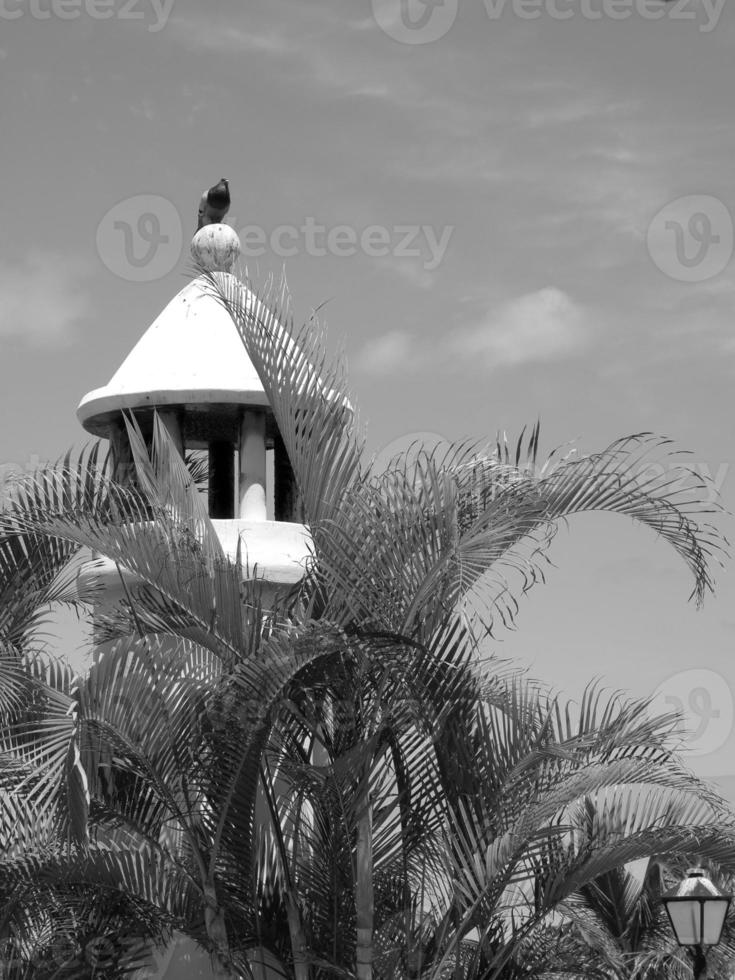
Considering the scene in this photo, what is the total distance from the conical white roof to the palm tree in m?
3.27

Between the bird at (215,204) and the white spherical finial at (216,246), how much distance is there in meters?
0.26

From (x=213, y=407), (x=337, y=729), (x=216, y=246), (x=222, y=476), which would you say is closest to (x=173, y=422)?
(x=213, y=407)

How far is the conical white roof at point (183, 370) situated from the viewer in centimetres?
1350

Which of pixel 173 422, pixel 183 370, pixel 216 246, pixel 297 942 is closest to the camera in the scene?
pixel 297 942

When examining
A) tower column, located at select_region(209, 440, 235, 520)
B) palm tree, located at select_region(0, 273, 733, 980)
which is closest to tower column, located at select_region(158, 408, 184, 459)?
tower column, located at select_region(209, 440, 235, 520)

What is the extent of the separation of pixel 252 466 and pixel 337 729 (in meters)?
4.50

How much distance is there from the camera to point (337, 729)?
962 cm

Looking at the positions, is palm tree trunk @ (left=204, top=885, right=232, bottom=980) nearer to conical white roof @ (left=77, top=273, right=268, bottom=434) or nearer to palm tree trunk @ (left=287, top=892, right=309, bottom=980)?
palm tree trunk @ (left=287, top=892, right=309, bottom=980)

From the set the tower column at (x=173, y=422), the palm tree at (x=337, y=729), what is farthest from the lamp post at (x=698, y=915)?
the tower column at (x=173, y=422)

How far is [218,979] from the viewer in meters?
11.1

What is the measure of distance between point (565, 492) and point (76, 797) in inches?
126

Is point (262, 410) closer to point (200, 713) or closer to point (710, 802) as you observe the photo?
point (200, 713)

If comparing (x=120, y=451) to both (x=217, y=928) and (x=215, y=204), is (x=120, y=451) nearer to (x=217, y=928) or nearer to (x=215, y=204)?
(x=215, y=204)

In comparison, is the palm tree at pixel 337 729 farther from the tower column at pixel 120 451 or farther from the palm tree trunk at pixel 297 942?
the tower column at pixel 120 451
